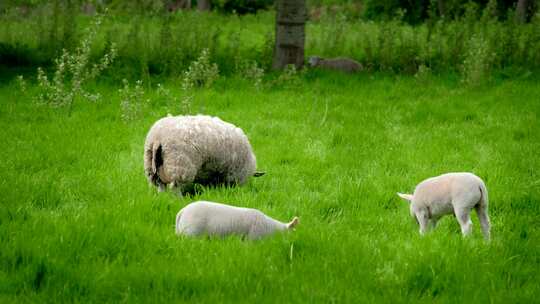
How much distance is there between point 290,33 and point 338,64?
3.85ft

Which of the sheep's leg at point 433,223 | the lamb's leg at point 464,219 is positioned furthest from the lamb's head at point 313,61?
the lamb's leg at point 464,219

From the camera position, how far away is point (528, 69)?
42.7 ft

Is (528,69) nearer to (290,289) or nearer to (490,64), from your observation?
(490,64)

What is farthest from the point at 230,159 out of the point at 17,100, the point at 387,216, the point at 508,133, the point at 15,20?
the point at 15,20

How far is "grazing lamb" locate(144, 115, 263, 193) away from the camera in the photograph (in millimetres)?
6070

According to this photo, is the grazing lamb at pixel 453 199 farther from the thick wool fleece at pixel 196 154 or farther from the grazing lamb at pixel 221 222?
the thick wool fleece at pixel 196 154

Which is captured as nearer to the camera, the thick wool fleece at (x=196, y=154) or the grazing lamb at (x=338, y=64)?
the thick wool fleece at (x=196, y=154)

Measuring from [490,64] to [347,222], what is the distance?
26.7ft

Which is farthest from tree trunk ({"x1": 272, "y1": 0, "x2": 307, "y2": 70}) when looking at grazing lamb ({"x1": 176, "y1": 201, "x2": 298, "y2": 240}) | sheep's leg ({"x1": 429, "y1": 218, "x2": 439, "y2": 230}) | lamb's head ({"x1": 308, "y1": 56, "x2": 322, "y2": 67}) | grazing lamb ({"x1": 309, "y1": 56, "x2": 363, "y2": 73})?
grazing lamb ({"x1": 176, "y1": 201, "x2": 298, "y2": 240})

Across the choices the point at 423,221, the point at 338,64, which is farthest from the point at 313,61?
the point at 423,221

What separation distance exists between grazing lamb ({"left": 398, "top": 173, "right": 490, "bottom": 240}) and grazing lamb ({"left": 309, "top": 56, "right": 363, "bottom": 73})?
8.01m

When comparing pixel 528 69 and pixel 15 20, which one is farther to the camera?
pixel 15 20

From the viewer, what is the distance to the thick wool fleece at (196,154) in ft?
19.9

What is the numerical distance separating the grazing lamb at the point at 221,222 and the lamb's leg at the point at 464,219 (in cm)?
135
